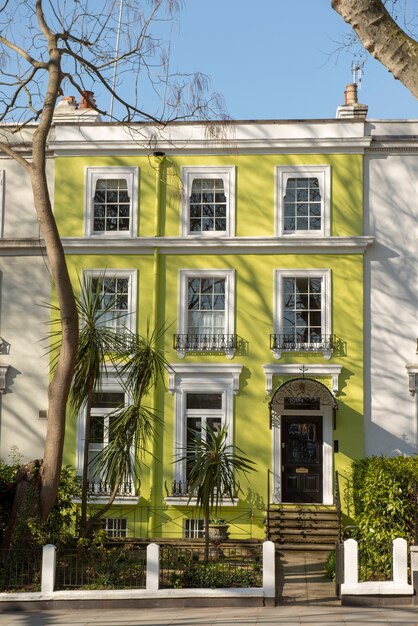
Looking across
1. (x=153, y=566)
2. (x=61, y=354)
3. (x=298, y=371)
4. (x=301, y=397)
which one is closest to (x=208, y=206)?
(x=298, y=371)

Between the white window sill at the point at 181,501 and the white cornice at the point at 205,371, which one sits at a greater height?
the white cornice at the point at 205,371

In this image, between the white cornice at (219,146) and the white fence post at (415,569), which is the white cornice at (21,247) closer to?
the white cornice at (219,146)

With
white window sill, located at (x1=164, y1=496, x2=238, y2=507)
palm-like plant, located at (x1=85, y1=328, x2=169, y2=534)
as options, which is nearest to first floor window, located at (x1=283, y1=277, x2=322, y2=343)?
white window sill, located at (x1=164, y1=496, x2=238, y2=507)

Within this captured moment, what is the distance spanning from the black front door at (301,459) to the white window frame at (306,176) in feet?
14.4

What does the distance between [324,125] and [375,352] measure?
5.57 meters

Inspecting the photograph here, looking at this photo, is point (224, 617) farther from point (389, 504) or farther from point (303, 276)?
point (303, 276)

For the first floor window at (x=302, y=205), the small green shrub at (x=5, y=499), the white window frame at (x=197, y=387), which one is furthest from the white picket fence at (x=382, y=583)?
the first floor window at (x=302, y=205)

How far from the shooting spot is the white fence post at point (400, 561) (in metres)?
15.4

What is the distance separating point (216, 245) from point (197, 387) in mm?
3410

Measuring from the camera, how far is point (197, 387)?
23.1m

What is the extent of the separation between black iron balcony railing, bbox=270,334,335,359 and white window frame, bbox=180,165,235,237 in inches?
109

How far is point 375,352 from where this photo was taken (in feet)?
75.4

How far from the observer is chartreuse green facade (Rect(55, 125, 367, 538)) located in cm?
2275

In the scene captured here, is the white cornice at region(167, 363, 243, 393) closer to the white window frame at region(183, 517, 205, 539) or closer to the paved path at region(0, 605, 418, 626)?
the white window frame at region(183, 517, 205, 539)
